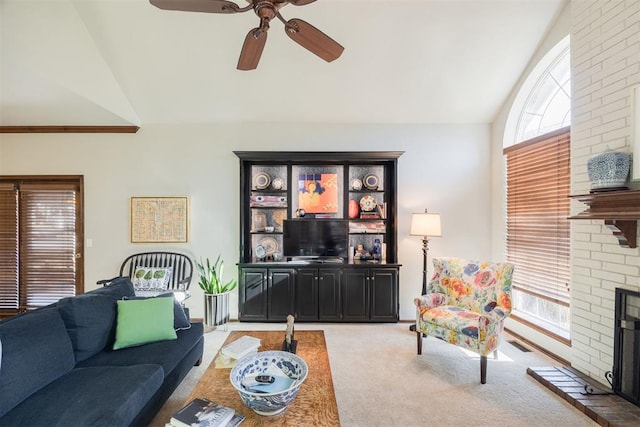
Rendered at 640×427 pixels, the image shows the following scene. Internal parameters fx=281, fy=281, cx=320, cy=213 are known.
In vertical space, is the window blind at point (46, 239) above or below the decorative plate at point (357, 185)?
below

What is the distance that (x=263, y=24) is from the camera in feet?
5.95

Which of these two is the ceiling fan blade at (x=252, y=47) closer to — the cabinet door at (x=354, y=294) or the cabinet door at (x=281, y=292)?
the cabinet door at (x=281, y=292)

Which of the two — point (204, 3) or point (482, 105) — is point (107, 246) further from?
point (482, 105)

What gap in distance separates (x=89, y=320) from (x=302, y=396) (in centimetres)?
172

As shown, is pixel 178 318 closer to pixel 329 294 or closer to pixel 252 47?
pixel 329 294

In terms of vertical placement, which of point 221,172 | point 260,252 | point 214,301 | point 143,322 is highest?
point 221,172

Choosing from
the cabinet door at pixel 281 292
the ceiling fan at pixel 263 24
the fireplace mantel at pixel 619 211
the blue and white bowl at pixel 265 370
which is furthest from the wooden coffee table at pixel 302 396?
the fireplace mantel at pixel 619 211

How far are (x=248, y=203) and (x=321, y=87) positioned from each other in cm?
191

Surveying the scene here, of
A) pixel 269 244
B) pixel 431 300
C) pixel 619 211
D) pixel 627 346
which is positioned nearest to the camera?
pixel 619 211

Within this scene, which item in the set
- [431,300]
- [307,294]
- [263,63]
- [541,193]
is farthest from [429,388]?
[263,63]

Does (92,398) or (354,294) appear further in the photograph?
(354,294)

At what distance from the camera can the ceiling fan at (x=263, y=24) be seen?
5.61 ft

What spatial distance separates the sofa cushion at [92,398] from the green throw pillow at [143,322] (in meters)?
0.32

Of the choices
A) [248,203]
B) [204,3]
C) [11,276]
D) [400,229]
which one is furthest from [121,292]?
[400,229]
